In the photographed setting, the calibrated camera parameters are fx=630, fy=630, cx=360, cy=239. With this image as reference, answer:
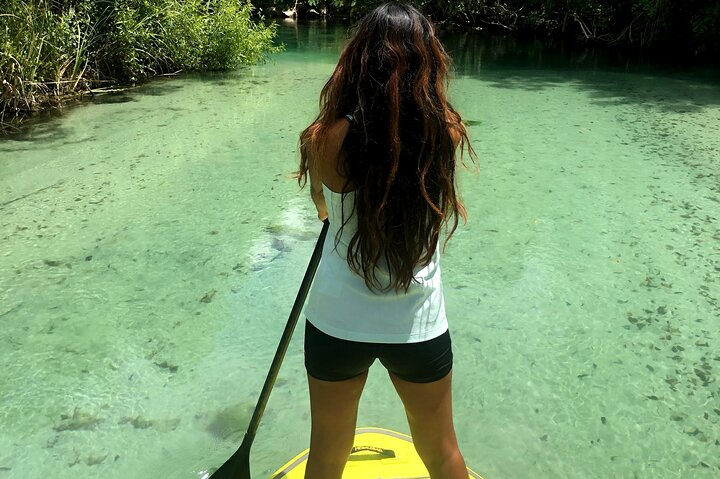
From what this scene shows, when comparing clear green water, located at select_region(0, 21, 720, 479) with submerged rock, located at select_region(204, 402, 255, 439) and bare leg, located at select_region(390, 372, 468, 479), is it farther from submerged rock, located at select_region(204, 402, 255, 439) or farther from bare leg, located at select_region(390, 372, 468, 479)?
bare leg, located at select_region(390, 372, 468, 479)

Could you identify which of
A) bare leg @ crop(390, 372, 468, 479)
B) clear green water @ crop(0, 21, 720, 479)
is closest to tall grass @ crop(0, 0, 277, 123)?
clear green water @ crop(0, 21, 720, 479)

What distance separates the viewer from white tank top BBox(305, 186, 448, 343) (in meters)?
1.17

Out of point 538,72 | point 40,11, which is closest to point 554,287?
point 40,11

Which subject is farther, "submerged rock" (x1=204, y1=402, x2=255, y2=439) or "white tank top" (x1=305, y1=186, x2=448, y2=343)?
"submerged rock" (x1=204, y1=402, x2=255, y2=439)

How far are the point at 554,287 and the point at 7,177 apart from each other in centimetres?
362

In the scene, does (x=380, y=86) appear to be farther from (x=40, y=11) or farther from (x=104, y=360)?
(x=40, y=11)

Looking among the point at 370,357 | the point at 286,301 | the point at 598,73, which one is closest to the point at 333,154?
the point at 370,357

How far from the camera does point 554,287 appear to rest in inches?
114

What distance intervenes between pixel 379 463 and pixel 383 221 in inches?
31.3

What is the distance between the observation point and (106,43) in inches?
269

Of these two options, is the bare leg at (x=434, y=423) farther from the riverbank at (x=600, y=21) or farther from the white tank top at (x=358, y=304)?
the riverbank at (x=600, y=21)

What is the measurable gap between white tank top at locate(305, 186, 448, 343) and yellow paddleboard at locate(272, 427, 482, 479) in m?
0.57

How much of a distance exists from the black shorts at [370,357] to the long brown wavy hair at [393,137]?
4.8 inches

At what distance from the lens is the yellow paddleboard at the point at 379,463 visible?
1604 mm
